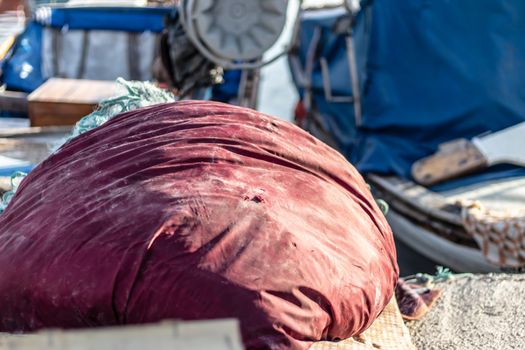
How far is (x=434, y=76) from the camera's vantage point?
4.66m

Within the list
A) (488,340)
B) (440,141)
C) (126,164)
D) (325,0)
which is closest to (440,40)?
(440,141)

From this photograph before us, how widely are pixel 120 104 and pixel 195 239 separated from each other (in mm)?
905

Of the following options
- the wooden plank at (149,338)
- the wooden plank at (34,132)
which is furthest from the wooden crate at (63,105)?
the wooden plank at (149,338)

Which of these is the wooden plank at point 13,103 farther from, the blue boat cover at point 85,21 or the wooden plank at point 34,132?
the wooden plank at point 34,132

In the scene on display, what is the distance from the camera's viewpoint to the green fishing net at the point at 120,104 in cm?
218

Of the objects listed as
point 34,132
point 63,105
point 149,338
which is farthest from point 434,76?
Answer: point 149,338

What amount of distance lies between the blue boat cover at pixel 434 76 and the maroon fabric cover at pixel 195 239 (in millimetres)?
2788

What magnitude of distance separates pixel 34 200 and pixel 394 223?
305 cm

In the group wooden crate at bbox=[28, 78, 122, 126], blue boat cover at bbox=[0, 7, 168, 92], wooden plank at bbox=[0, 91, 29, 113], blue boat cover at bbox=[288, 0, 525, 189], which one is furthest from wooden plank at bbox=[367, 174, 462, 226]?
blue boat cover at bbox=[0, 7, 168, 92]

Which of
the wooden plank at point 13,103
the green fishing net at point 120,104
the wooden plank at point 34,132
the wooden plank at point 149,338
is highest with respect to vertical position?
the wooden plank at point 149,338

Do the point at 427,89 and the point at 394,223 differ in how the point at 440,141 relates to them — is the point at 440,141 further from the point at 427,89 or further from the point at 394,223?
the point at 394,223

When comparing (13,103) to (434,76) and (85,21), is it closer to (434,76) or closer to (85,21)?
(85,21)

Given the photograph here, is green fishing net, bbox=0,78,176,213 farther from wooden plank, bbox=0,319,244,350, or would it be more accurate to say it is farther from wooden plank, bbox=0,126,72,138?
wooden plank, bbox=0,126,72,138

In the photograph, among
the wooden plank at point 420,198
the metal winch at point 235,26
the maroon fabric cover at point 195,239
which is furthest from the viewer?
the metal winch at point 235,26
